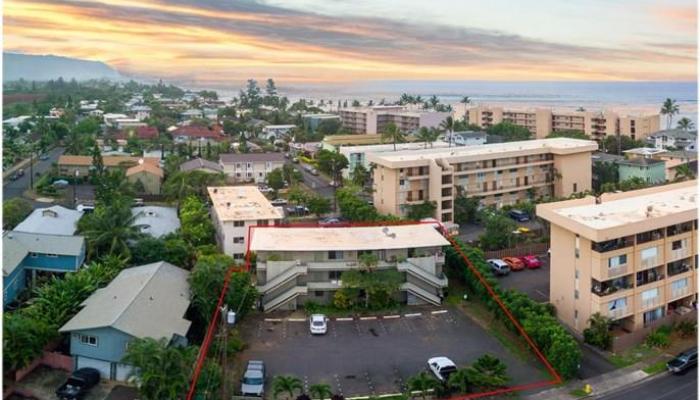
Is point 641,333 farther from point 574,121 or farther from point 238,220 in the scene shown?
point 574,121

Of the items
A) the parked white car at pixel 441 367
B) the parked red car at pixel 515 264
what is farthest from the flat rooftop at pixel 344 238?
the parked white car at pixel 441 367

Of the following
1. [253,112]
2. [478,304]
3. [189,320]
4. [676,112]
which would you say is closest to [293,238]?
[189,320]

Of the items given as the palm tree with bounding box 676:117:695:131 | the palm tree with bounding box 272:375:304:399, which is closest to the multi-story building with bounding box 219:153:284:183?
the palm tree with bounding box 272:375:304:399

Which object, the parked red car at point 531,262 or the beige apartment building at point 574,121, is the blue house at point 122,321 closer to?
the parked red car at point 531,262

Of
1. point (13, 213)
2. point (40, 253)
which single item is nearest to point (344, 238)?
point (40, 253)

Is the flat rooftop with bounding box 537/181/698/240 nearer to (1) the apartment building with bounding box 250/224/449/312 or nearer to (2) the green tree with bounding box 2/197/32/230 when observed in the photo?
(1) the apartment building with bounding box 250/224/449/312

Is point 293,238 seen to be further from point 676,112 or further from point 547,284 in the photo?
point 676,112

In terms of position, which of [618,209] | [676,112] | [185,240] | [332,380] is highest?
[676,112]
